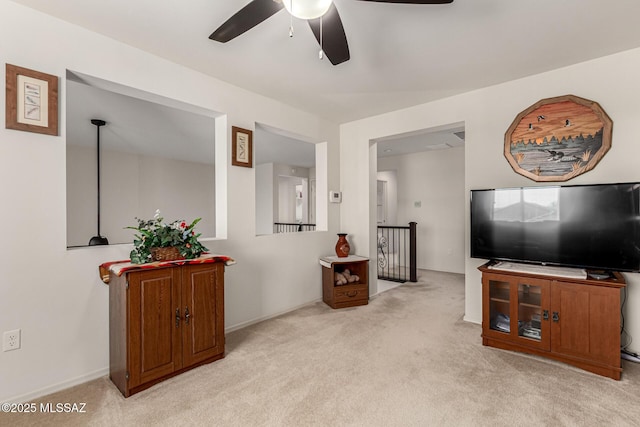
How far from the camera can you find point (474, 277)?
10.5 ft

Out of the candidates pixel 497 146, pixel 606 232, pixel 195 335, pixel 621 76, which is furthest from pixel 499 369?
pixel 621 76

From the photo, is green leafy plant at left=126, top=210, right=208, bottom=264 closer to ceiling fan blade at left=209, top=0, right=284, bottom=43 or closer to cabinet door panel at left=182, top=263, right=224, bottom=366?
cabinet door panel at left=182, top=263, right=224, bottom=366

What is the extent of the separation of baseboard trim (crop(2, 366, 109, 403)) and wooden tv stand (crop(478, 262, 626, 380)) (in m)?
3.10

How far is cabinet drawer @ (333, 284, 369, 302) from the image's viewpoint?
3.69 m

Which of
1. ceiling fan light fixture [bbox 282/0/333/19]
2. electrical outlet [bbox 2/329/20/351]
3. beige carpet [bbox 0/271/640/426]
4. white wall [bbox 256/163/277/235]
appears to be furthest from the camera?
white wall [bbox 256/163/277/235]

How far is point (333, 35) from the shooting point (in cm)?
168

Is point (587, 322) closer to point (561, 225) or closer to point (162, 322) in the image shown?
point (561, 225)

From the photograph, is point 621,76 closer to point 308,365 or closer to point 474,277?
point 474,277

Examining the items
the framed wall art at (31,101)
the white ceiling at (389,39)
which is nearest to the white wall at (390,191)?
the white ceiling at (389,39)

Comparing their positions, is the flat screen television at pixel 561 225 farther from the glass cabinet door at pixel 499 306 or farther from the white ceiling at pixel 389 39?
the white ceiling at pixel 389 39

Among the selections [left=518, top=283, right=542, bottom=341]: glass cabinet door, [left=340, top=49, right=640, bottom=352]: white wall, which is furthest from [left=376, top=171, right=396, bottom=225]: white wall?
[left=518, top=283, right=542, bottom=341]: glass cabinet door

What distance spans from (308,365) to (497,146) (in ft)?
9.05

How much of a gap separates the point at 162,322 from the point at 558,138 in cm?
361

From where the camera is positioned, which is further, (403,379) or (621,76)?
(621,76)
